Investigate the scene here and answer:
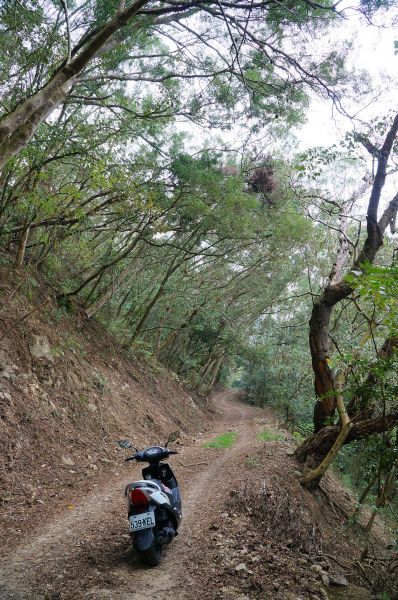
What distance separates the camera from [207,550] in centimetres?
464

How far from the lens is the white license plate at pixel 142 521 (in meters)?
3.93

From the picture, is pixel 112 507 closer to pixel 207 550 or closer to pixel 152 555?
pixel 207 550

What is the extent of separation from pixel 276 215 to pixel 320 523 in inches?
408

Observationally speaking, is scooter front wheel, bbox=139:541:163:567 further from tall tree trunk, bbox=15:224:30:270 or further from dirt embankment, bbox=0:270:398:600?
tall tree trunk, bbox=15:224:30:270

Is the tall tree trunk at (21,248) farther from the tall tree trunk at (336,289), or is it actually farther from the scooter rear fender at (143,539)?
the scooter rear fender at (143,539)

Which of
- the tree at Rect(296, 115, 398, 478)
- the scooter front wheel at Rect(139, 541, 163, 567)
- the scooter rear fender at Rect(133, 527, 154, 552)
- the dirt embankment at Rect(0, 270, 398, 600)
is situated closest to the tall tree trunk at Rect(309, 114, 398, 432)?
the tree at Rect(296, 115, 398, 478)

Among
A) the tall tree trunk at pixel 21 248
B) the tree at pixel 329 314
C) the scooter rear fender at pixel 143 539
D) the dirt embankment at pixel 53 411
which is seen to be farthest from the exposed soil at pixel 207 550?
the tall tree trunk at pixel 21 248

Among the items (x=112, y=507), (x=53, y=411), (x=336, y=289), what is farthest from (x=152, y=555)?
(x=336, y=289)

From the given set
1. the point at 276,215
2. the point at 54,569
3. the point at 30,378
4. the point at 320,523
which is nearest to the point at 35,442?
the point at 30,378

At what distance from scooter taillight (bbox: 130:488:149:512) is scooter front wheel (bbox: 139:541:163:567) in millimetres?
351

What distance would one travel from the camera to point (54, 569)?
395 cm

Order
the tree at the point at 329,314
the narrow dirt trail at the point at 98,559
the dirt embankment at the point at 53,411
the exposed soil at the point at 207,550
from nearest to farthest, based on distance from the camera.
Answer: the narrow dirt trail at the point at 98,559 → the exposed soil at the point at 207,550 → the dirt embankment at the point at 53,411 → the tree at the point at 329,314

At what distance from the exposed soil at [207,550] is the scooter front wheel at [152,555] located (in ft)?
0.26

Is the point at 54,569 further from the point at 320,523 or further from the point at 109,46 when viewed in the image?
the point at 109,46
